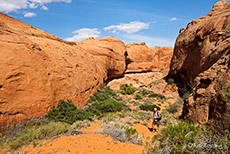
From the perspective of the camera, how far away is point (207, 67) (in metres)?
10.2

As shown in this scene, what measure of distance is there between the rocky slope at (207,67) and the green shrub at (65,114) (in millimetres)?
5870

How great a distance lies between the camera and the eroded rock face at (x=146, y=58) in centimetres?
3366

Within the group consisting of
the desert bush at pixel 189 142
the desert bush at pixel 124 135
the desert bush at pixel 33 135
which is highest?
the desert bush at pixel 189 142

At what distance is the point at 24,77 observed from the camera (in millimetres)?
7250

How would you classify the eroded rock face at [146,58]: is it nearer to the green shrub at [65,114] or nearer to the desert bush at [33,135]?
the green shrub at [65,114]

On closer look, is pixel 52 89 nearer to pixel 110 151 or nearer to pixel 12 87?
pixel 12 87

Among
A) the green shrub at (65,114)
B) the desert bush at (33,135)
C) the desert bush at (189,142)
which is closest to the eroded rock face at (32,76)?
the green shrub at (65,114)

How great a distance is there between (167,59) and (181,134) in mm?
35280

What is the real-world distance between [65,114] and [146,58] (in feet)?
102

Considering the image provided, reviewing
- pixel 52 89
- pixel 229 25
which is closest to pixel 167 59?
pixel 229 25

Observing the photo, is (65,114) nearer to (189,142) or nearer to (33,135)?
(33,135)

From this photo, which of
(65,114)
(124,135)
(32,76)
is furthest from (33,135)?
(32,76)

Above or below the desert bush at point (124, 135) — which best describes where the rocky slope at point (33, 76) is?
above

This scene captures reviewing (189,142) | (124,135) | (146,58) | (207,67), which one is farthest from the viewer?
(146,58)
